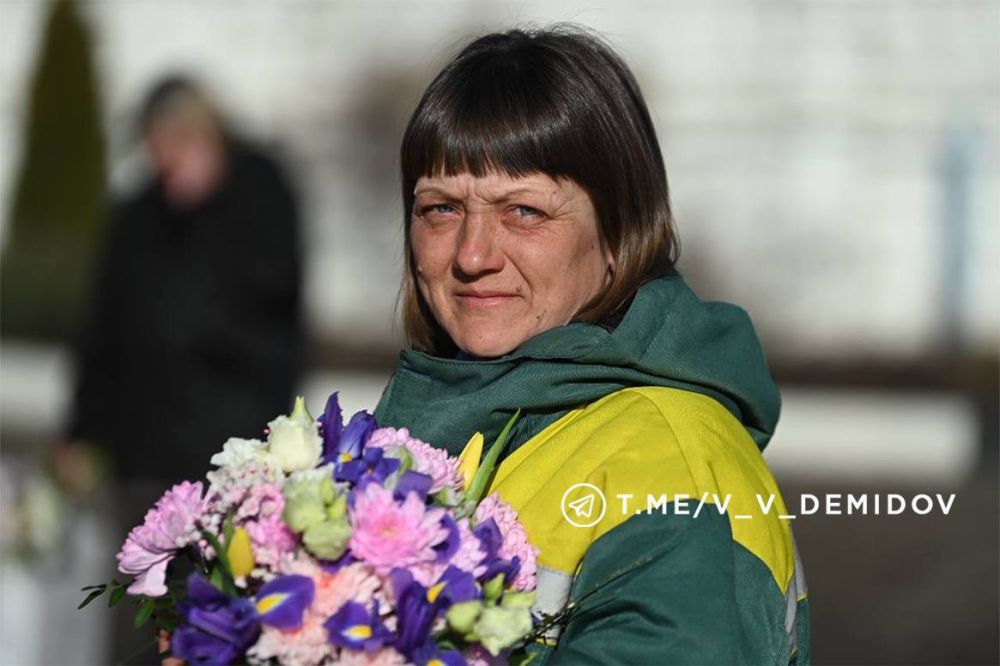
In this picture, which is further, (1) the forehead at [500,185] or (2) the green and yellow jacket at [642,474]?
(1) the forehead at [500,185]

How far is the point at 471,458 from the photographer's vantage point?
2.30 meters

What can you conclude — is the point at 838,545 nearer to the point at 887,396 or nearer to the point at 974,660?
the point at 974,660

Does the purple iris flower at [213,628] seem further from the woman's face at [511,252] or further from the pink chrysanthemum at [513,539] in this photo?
the woman's face at [511,252]

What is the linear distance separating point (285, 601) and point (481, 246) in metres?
0.70

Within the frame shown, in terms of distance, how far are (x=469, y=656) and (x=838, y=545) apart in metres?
6.65

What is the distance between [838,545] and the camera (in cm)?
846

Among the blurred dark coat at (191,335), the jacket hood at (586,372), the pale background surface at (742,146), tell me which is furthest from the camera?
the pale background surface at (742,146)

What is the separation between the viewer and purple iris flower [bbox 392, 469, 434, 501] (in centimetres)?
211

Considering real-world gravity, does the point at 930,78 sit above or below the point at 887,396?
above

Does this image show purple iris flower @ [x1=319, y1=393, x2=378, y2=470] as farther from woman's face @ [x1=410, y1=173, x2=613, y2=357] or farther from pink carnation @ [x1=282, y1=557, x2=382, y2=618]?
woman's face @ [x1=410, y1=173, x2=613, y2=357]

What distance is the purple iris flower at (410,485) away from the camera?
211 centimetres

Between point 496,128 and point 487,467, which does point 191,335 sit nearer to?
point 496,128

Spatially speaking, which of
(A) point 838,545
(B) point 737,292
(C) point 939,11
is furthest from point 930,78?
Result: (A) point 838,545

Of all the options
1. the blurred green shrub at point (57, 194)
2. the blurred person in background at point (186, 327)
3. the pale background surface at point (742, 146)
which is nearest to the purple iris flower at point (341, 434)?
the blurred person in background at point (186, 327)
